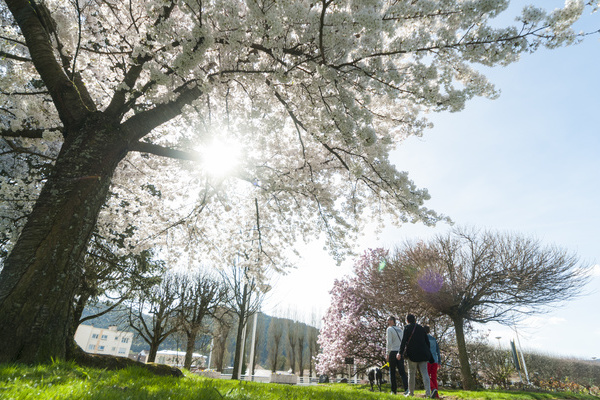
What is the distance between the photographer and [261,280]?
8883 millimetres

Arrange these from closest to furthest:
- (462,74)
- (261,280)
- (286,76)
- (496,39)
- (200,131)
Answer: (496,39)
(286,76)
(462,74)
(200,131)
(261,280)

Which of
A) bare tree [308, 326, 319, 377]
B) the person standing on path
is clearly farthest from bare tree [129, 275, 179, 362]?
bare tree [308, 326, 319, 377]

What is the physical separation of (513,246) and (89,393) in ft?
52.5

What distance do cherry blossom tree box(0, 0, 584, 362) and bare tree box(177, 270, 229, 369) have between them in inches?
622

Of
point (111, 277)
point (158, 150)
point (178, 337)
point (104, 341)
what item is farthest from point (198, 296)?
point (104, 341)

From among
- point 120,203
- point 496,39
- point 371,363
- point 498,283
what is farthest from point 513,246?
point 120,203

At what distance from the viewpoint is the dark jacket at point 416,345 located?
648 centimetres

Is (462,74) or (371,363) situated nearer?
(462,74)

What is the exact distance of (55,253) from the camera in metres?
3.78

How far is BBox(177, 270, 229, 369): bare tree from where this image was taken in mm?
21273

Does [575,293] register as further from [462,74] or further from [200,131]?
[200,131]

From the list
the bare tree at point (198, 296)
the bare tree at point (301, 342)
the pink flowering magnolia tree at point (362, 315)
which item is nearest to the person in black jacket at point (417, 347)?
the pink flowering magnolia tree at point (362, 315)

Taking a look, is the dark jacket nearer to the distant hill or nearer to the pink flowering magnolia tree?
the pink flowering magnolia tree

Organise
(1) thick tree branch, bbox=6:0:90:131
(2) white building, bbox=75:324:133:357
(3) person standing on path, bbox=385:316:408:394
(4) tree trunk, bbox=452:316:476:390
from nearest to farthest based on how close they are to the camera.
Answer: (1) thick tree branch, bbox=6:0:90:131
(3) person standing on path, bbox=385:316:408:394
(4) tree trunk, bbox=452:316:476:390
(2) white building, bbox=75:324:133:357
